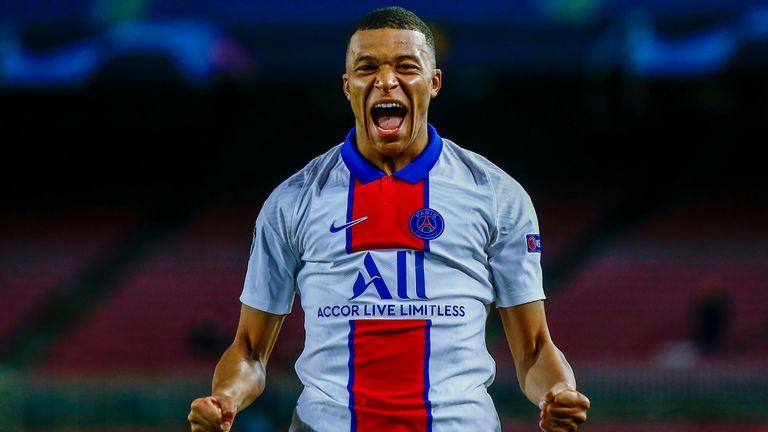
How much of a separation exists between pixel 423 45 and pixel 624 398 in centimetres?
791

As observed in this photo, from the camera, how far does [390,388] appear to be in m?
2.79

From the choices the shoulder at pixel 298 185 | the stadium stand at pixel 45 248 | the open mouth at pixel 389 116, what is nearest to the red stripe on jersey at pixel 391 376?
the shoulder at pixel 298 185

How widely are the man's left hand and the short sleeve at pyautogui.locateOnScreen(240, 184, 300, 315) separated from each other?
768mm

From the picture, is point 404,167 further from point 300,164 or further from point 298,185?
point 300,164

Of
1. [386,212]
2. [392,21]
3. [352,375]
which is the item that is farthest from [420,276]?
[392,21]

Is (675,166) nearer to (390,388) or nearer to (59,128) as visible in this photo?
(59,128)

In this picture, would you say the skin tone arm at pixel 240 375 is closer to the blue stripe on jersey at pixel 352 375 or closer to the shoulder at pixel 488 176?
the blue stripe on jersey at pixel 352 375

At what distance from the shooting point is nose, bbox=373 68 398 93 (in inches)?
114

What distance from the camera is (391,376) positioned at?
9.16ft

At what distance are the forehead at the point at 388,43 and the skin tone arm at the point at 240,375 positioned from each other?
748 millimetres

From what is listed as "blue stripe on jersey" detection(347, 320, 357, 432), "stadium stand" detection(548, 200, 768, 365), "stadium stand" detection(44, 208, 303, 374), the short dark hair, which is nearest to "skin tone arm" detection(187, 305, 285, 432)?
"blue stripe on jersey" detection(347, 320, 357, 432)

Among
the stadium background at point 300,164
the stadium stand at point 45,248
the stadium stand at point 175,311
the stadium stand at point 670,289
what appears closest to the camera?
the stadium background at point 300,164

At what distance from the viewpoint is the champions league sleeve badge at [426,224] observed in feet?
9.42

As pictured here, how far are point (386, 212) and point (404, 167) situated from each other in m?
0.16
